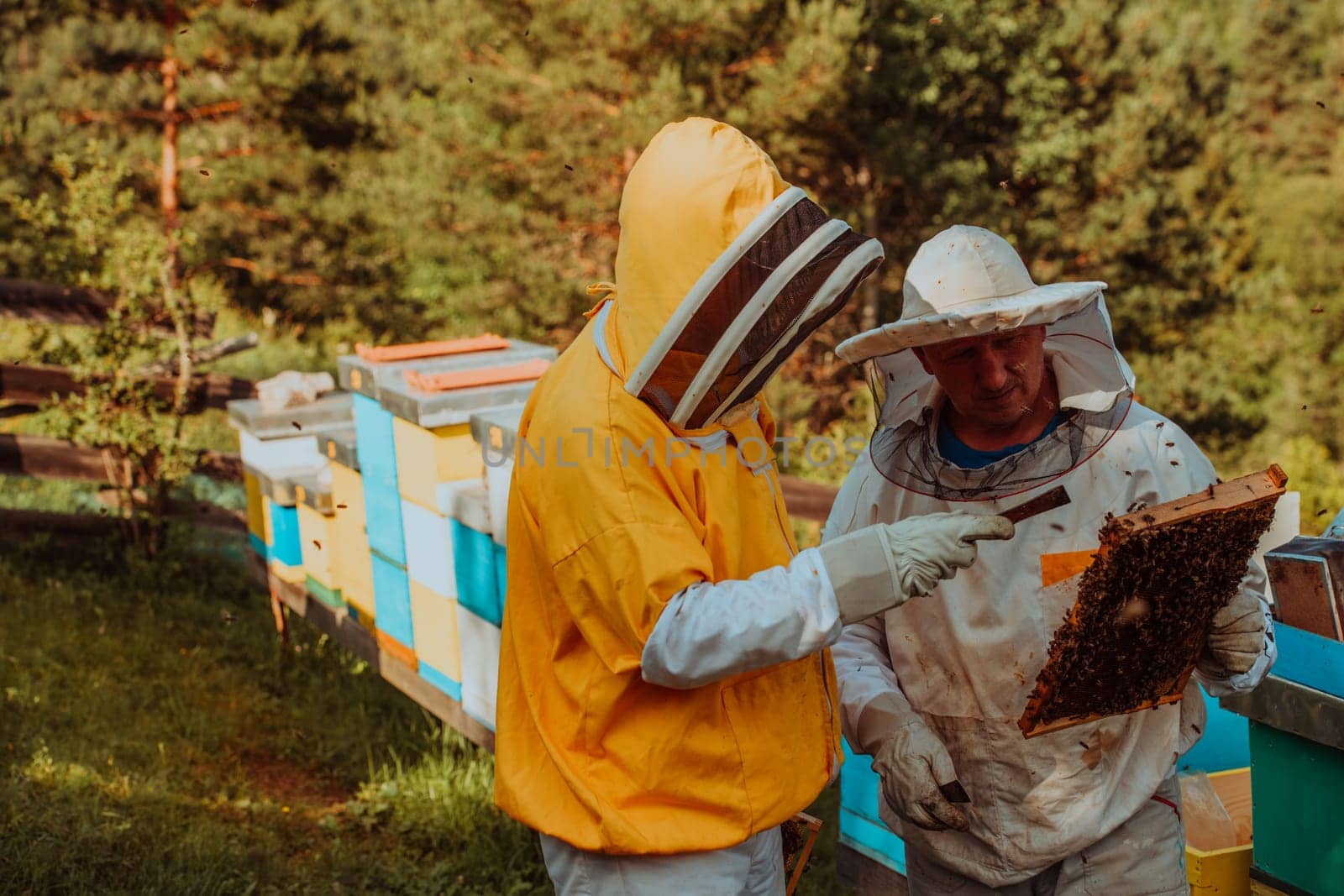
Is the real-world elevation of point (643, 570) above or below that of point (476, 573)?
above

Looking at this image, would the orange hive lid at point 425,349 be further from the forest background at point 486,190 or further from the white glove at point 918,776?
the white glove at point 918,776

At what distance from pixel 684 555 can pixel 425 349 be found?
334 cm

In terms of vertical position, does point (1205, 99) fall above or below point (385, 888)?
above

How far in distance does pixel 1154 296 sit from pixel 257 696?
1392 centimetres

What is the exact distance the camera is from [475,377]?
4.32 metres

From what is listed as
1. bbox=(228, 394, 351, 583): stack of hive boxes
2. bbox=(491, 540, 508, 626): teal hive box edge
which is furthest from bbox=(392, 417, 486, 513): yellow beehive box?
bbox=(228, 394, 351, 583): stack of hive boxes

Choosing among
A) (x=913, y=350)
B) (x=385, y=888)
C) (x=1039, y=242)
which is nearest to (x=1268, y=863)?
(x=913, y=350)

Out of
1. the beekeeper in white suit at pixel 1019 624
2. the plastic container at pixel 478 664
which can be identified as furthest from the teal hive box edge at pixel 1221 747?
the plastic container at pixel 478 664

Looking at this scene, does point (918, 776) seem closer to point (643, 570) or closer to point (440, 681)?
point (643, 570)

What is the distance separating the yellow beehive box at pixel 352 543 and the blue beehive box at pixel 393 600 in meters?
0.12

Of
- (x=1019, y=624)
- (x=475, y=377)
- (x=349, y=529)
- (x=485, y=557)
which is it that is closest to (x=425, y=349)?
(x=475, y=377)

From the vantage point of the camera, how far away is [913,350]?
97.2 inches

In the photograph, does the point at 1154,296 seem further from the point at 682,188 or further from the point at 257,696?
the point at 682,188

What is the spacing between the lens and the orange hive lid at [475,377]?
4.19 metres
